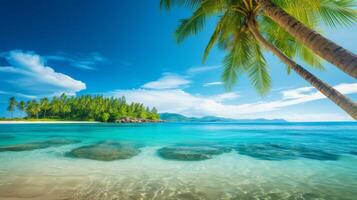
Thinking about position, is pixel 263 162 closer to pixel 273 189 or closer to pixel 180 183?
pixel 273 189

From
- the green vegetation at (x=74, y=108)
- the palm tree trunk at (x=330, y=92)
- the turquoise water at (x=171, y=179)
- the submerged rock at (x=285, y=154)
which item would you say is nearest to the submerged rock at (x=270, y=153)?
the submerged rock at (x=285, y=154)

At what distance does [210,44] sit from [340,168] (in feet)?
21.7

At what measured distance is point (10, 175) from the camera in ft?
17.5

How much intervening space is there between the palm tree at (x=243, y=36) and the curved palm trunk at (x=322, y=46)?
1.32 meters

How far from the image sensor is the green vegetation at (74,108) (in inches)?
2438

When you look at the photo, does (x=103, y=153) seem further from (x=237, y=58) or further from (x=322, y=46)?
(x=322, y=46)

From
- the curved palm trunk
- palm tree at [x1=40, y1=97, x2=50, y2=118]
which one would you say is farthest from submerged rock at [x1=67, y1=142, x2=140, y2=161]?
palm tree at [x1=40, y1=97, x2=50, y2=118]

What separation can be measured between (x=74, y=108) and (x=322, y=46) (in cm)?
7336

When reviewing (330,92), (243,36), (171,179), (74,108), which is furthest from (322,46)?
(74,108)

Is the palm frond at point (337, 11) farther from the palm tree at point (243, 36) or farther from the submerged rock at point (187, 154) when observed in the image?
the submerged rock at point (187, 154)

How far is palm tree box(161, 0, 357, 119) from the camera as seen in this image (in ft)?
15.3

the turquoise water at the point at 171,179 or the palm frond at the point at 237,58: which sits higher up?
the palm frond at the point at 237,58

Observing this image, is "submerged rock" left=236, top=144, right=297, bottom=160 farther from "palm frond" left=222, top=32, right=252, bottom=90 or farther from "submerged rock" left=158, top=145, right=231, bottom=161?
"palm frond" left=222, top=32, right=252, bottom=90

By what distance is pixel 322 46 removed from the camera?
230cm
